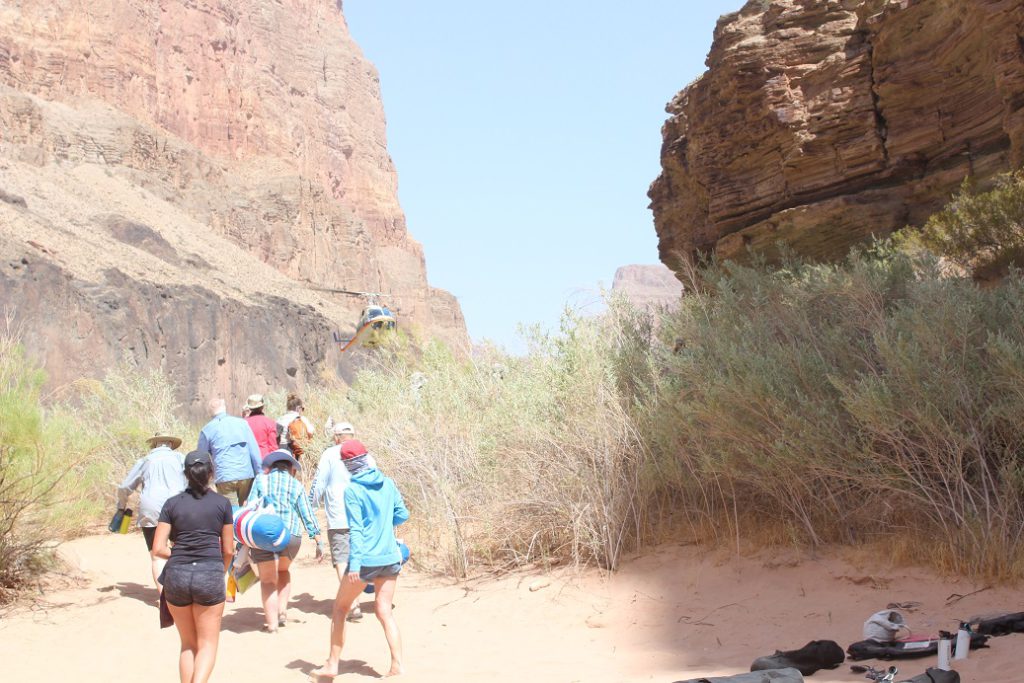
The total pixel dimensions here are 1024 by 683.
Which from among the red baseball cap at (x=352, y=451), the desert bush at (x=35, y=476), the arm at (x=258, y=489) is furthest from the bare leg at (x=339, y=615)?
the desert bush at (x=35, y=476)

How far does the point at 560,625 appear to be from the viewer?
25.4 ft

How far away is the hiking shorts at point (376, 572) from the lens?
590 cm

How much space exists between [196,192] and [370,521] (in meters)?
81.5

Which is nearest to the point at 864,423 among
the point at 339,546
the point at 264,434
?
the point at 339,546

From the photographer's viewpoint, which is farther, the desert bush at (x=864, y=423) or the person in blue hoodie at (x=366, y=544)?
the desert bush at (x=864, y=423)

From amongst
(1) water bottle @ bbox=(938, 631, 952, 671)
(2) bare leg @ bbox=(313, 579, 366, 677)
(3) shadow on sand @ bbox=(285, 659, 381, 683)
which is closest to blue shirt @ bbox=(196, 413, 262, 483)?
(3) shadow on sand @ bbox=(285, 659, 381, 683)

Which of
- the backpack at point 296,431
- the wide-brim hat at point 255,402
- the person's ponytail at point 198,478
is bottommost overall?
the person's ponytail at point 198,478

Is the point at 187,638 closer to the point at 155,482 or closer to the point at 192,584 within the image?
the point at 192,584

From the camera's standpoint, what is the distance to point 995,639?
5.43m

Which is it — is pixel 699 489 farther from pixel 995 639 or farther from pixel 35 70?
pixel 35 70

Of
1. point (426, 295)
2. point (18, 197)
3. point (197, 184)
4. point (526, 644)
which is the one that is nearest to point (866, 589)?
point (526, 644)

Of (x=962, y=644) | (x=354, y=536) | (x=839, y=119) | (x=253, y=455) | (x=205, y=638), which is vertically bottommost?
(x=962, y=644)

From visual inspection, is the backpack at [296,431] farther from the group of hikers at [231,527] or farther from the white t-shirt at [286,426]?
the group of hikers at [231,527]

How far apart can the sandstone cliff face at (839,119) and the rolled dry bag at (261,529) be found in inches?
350
